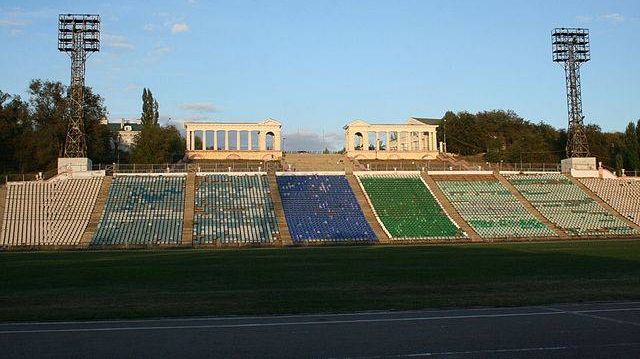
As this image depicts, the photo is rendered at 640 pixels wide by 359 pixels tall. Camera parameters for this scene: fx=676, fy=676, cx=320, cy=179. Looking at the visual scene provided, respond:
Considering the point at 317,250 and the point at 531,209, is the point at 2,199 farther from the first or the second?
the point at 531,209

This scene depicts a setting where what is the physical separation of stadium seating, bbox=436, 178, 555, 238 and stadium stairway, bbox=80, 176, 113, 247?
3393cm

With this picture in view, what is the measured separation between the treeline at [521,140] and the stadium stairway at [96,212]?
58991 mm

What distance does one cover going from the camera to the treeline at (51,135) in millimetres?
81000

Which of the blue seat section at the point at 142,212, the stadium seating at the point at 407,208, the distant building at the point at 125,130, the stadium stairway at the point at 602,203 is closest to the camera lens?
the blue seat section at the point at 142,212

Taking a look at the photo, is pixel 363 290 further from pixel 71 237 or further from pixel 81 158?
pixel 81 158

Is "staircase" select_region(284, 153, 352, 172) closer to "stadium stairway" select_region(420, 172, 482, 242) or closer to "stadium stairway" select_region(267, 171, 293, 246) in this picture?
"stadium stairway" select_region(267, 171, 293, 246)

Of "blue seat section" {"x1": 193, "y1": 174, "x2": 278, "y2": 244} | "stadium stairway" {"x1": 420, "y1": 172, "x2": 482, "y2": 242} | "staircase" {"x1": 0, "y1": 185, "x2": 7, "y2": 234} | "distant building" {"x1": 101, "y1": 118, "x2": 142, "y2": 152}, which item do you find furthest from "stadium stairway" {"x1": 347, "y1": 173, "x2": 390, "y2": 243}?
"distant building" {"x1": 101, "y1": 118, "x2": 142, "y2": 152}

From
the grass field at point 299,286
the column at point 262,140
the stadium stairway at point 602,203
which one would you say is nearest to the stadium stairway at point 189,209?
the grass field at point 299,286

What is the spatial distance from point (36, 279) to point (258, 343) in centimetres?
1604

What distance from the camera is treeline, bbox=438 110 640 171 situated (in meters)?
95.4

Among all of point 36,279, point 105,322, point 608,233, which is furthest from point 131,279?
point 608,233

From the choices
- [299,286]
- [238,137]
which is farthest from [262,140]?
[299,286]

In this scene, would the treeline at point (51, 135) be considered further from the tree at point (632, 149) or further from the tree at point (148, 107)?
the tree at point (632, 149)

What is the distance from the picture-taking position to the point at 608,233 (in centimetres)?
6244
